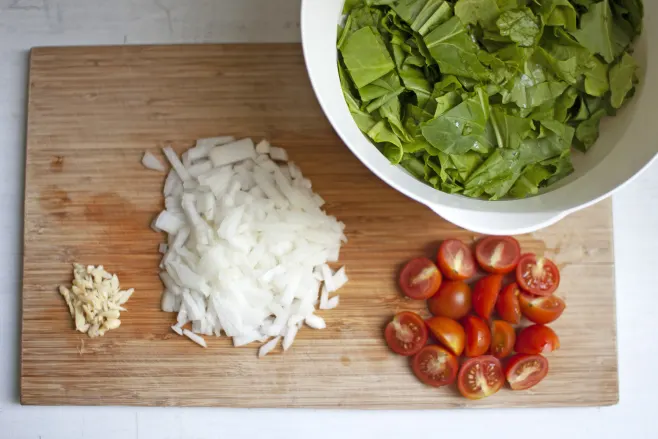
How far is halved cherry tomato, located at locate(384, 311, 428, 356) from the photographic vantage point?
1631mm

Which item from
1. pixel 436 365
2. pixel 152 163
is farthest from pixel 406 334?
pixel 152 163

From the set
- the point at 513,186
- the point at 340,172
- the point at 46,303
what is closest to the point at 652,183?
the point at 513,186

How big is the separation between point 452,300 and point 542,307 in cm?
23

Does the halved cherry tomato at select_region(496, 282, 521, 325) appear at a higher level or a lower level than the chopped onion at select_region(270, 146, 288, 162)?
lower

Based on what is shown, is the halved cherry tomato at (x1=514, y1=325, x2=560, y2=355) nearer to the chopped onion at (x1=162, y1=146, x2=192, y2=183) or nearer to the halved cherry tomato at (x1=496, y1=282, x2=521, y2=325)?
the halved cherry tomato at (x1=496, y1=282, x2=521, y2=325)

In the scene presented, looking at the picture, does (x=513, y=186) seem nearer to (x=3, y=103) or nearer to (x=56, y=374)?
(x=56, y=374)

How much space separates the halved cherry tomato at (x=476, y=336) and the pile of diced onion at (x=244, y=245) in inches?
13.6

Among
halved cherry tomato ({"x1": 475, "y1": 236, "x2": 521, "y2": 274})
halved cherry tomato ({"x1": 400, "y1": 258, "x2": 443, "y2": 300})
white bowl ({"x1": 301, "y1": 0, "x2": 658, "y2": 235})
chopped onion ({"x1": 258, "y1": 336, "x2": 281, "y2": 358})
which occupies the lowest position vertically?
chopped onion ({"x1": 258, "y1": 336, "x2": 281, "y2": 358})

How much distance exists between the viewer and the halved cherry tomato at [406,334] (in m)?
1.63

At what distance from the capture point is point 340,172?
168cm

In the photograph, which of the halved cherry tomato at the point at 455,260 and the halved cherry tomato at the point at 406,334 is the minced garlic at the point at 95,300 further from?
the halved cherry tomato at the point at 455,260

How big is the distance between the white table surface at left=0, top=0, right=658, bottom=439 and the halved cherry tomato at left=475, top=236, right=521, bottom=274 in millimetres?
310

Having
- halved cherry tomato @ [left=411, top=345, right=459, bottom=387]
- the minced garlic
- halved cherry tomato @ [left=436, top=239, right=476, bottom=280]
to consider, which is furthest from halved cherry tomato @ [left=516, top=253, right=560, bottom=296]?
the minced garlic

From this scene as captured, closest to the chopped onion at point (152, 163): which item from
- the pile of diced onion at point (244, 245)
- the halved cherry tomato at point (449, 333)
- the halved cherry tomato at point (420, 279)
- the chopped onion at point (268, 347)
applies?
the pile of diced onion at point (244, 245)
